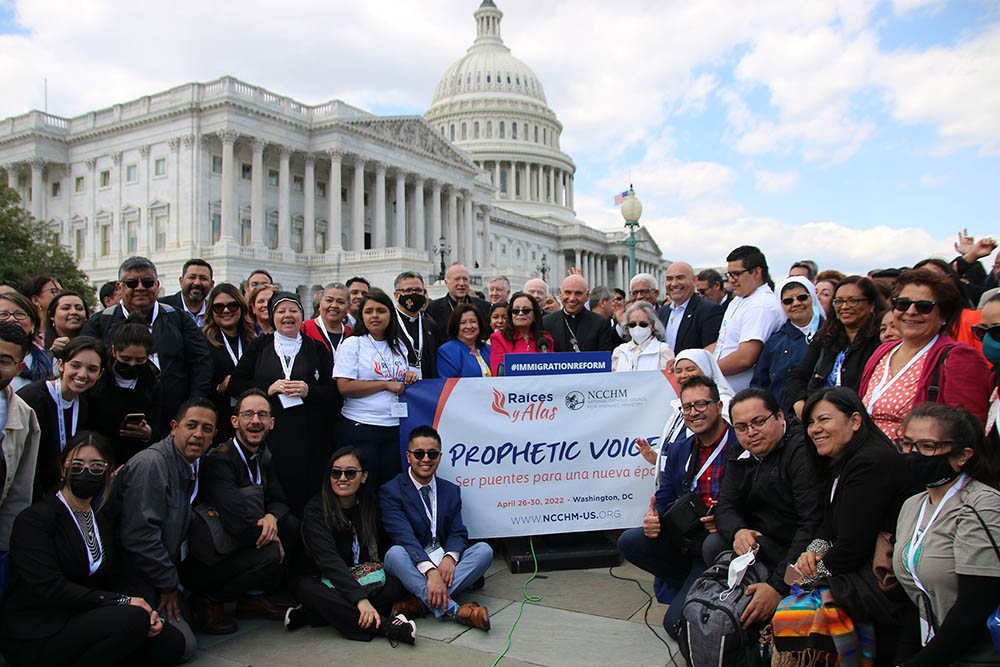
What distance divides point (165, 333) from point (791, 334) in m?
5.57

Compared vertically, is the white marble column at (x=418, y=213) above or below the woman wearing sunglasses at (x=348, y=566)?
above

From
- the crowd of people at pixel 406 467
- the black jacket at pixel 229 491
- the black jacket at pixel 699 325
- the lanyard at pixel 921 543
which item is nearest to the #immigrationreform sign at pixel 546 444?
the crowd of people at pixel 406 467

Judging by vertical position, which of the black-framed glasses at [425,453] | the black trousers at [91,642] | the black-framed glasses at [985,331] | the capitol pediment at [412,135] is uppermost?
the capitol pediment at [412,135]

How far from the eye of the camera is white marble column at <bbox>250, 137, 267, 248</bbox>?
49.9 meters

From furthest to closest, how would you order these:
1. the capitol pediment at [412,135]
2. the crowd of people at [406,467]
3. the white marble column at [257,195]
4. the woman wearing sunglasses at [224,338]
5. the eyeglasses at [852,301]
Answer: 1. the capitol pediment at [412,135]
2. the white marble column at [257,195]
3. the woman wearing sunglasses at [224,338]
4. the eyeglasses at [852,301]
5. the crowd of people at [406,467]

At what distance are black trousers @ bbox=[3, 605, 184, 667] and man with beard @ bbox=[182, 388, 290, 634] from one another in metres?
0.86

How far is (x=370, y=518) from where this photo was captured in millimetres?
5754

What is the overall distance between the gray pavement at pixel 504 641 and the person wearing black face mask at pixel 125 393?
1581mm

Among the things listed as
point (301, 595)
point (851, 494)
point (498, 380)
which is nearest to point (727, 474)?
point (851, 494)

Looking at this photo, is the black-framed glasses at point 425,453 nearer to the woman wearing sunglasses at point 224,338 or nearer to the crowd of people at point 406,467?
the crowd of people at point 406,467

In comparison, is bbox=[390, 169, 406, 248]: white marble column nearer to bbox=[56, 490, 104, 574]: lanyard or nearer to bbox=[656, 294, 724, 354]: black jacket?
bbox=[656, 294, 724, 354]: black jacket

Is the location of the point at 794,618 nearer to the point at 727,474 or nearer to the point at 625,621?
the point at 727,474

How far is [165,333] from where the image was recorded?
21.5 feet

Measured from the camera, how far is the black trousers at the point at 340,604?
17.0 ft
